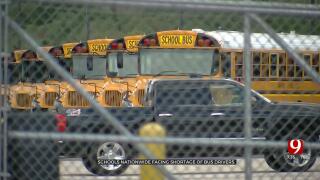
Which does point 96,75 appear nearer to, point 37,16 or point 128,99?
point 128,99

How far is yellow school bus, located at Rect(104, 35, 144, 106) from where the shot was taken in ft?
47.8

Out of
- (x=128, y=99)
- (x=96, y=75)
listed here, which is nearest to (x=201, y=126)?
(x=128, y=99)

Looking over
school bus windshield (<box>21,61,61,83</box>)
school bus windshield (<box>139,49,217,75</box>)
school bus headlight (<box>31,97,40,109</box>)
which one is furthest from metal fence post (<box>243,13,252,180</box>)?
school bus headlight (<box>31,97,40,109</box>)

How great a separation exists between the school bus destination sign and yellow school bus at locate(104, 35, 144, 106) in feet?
2.63

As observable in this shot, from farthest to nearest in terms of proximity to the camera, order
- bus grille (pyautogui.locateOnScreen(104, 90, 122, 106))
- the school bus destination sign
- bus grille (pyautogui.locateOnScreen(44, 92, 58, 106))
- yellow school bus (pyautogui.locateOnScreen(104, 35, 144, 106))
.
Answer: bus grille (pyautogui.locateOnScreen(44, 92, 58, 106)) < bus grille (pyautogui.locateOnScreen(104, 90, 122, 106)) < yellow school bus (pyautogui.locateOnScreen(104, 35, 144, 106)) < the school bus destination sign

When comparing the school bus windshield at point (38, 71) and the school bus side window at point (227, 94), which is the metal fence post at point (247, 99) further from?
the school bus side window at point (227, 94)

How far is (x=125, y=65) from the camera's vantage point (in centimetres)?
1524

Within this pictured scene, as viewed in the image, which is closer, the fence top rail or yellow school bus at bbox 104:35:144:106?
the fence top rail

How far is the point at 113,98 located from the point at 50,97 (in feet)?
6.79

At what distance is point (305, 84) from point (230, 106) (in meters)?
2.18

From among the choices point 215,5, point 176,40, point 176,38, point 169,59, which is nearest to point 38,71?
point 215,5

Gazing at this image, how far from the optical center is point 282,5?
4.40 m

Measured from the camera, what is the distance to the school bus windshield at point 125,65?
14.9m

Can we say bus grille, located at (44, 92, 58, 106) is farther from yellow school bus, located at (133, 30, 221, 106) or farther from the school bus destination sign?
the school bus destination sign
